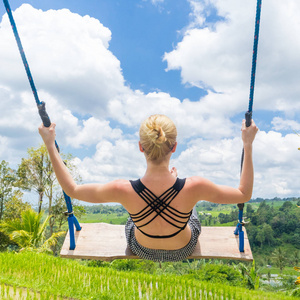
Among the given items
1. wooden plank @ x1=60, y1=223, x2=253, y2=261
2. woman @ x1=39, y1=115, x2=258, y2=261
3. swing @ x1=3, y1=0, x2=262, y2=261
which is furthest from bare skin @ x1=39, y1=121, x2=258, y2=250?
wooden plank @ x1=60, y1=223, x2=253, y2=261

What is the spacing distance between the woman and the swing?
0.65 meters

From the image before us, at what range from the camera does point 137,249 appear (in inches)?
105

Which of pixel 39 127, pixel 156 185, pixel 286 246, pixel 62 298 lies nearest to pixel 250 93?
pixel 156 185

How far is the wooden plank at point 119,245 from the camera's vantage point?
2.89m

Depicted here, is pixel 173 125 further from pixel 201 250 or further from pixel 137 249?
pixel 201 250

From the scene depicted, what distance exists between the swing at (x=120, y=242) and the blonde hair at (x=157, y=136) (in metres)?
0.88

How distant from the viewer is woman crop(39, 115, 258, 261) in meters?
2.03

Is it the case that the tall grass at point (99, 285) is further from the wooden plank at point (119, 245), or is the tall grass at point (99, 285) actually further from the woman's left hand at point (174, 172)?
the woman's left hand at point (174, 172)

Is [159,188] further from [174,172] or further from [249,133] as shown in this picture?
[249,133]

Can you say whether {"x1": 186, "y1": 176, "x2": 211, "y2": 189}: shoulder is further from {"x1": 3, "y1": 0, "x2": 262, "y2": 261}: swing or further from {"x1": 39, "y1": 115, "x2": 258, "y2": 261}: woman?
{"x1": 3, "y1": 0, "x2": 262, "y2": 261}: swing

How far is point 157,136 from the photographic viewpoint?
6.43ft

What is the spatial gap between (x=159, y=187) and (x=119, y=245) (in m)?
1.15

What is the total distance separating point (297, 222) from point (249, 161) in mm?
81171

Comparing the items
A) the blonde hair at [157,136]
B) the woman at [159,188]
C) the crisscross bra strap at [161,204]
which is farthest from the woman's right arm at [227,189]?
the blonde hair at [157,136]
